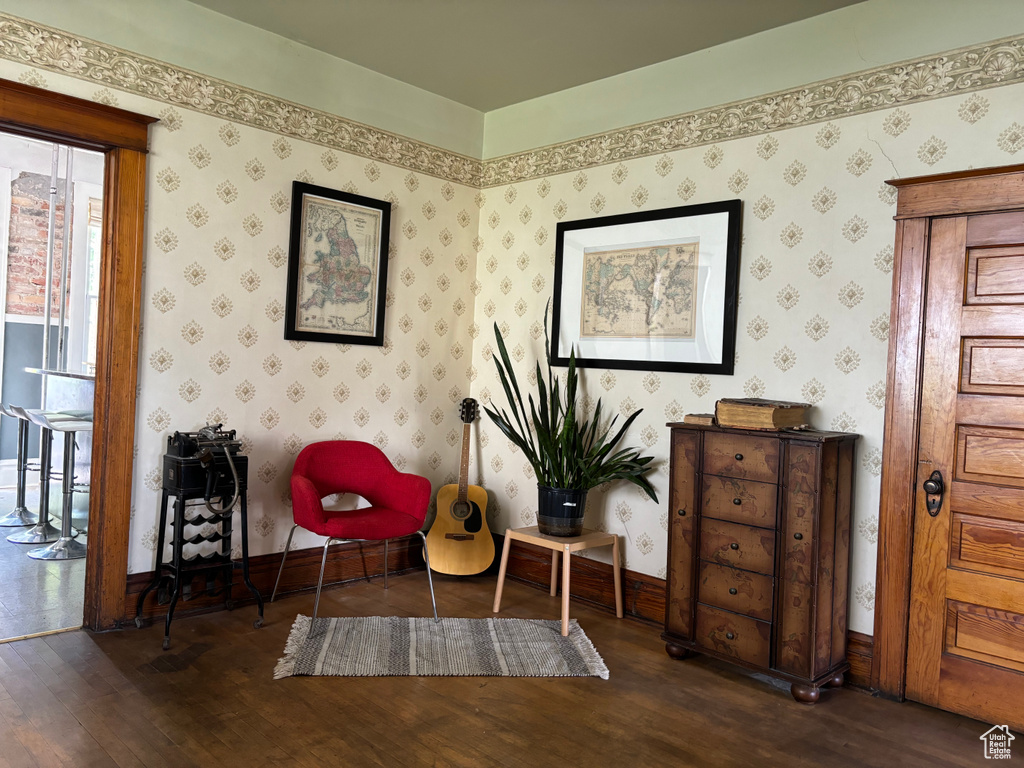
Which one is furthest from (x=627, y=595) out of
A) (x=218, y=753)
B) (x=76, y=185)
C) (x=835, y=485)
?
(x=76, y=185)

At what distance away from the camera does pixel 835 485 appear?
10.1 feet

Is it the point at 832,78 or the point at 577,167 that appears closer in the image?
the point at 832,78

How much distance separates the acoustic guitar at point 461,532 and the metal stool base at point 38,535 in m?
2.57

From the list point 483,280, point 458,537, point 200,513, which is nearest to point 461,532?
point 458,537

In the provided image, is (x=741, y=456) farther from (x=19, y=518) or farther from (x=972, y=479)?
(x=19, y=518)

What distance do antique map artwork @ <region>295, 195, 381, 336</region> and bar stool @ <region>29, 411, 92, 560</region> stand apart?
5.60 feet

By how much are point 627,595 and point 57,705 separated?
263cm

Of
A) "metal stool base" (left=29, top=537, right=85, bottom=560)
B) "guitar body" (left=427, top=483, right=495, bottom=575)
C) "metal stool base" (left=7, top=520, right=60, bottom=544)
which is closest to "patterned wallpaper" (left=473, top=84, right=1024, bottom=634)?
"guitar body" (left=427, top=483, right=495, bottom=575)

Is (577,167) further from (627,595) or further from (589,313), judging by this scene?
(627,595)

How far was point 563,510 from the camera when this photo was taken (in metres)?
3.80

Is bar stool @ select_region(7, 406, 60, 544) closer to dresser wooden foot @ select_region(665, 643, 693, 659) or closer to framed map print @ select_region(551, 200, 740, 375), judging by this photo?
framed map print @ select_region(551, 200, 740, 375)

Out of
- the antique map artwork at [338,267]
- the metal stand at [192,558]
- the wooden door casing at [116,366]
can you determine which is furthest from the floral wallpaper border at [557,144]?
the metal stand at [192,558]

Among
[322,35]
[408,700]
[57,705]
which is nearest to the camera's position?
[57,705]

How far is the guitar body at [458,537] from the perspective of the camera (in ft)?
14.8
